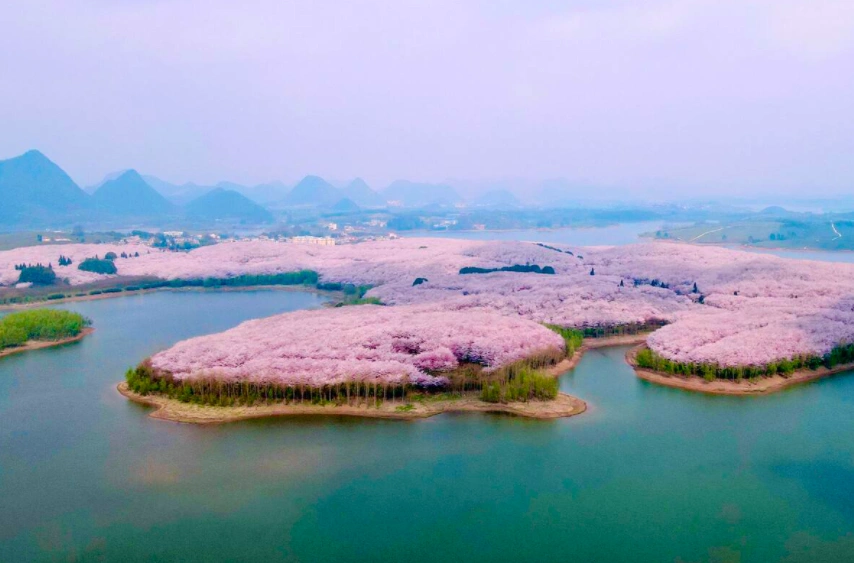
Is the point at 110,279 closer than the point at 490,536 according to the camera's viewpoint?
No

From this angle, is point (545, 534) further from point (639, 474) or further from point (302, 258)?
point (302, 258)

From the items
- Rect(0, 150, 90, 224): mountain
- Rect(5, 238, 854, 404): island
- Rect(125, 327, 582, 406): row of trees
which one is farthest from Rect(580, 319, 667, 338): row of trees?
Rect(0, 150, 90, 224): mountain

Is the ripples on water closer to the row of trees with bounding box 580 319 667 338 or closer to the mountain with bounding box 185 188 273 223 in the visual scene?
the row of trees with bounding box 580 319 667 338

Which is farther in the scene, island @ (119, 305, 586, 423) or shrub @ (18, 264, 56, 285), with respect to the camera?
shrub @ (18, 264, 56, 285)

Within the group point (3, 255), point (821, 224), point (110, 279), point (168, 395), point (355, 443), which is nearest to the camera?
point (355, 443)

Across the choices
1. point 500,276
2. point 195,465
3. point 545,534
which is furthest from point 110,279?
point 545,534

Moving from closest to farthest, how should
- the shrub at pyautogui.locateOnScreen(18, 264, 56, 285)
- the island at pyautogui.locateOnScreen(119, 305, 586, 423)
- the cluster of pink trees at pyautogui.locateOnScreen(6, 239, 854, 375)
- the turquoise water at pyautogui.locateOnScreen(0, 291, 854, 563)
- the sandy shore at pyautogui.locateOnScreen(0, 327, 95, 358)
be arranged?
the turquoise water at pyautogui.locateOnScreen(0, 291, 854, 563)
the island at pyautogui.locateOnScreen(119, 305, 586, 423)
the cluster of pink trees at pyautogui.locateOnScreen(6, 239, 854, 375)
the sandy shore at pyautogui.locateOnScreen(0, 327, 95, 358)
the shrub at pyautogui.locateOnScreen(18, 264, 56, 285)

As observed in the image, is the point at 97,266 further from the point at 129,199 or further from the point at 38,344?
the point at 129,199
